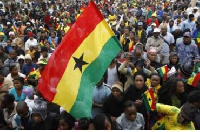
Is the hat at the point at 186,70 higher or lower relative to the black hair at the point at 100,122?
higher

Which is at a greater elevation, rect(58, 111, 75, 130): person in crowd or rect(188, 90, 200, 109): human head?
rect(188, 90, 200, 109): human head

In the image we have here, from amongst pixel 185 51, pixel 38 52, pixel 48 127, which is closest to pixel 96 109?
pixel 48 127

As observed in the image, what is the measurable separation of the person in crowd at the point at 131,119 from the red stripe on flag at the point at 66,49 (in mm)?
1023

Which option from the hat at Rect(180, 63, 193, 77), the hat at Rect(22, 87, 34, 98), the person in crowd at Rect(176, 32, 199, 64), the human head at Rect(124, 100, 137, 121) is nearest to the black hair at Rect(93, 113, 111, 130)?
the human head at Rect(124, 100, 137, 121)

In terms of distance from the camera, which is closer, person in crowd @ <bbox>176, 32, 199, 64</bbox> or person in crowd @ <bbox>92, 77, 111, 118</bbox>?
person in crowd @ <bbox>92, 77, 111, 118</bbox>

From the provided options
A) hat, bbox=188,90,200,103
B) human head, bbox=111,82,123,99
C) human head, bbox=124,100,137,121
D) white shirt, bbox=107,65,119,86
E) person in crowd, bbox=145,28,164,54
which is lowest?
human head, bbox=124,100,137,121

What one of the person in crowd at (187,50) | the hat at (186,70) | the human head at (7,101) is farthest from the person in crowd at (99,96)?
the person in crowd at (187,50)

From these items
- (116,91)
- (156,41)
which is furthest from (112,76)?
(156,41)

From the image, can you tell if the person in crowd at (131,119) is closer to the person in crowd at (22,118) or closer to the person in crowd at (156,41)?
the person in crowd at (22,118)

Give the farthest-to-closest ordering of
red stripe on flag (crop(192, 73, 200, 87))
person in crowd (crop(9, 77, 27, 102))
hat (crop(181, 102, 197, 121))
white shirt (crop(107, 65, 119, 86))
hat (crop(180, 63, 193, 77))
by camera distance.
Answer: white shirt (crop(107, 65, 119, 86)), hat (crop(180, 63, 193, 77)), person in crowd (crop(9, 77, 27, 102)), red stripe on flag (crop(192, 73, 200, 87)), hat (crop(181, 102, 197, 121))

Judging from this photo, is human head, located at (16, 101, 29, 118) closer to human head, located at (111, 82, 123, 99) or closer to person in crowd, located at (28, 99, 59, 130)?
person in crowd, located at (28, 99, 59, 130)

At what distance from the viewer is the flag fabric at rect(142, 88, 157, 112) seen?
14.3 ft

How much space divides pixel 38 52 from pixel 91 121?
481 cm

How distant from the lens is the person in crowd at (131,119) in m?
3.93
